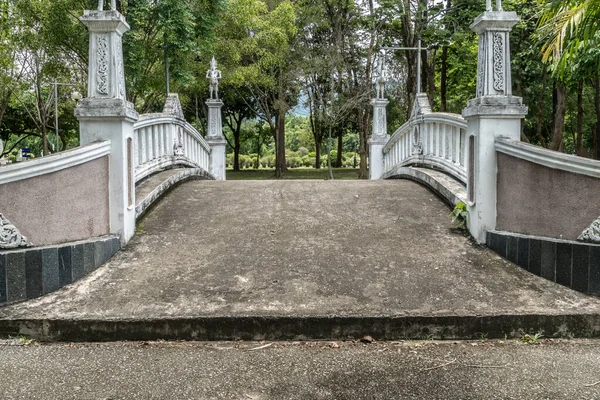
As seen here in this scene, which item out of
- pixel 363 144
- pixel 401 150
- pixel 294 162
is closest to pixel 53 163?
pixel 401 150

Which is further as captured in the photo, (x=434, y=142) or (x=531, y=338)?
(x=434, y=142)

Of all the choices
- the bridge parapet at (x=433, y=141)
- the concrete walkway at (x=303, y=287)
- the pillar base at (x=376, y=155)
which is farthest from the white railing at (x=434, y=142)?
the pillar base at (x=376, y=155)

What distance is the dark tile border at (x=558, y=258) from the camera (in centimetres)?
435

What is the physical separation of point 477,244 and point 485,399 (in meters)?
2.72

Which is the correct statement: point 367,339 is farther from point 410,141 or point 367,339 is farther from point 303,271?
point 410,141

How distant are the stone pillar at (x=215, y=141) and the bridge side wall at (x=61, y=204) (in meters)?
8.40

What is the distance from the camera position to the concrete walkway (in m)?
3.93

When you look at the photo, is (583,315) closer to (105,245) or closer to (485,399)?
(485,399)

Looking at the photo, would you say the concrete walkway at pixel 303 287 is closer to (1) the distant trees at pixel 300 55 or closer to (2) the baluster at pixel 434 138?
(2) the baluster at pixel 434 138

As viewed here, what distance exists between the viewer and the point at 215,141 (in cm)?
1379

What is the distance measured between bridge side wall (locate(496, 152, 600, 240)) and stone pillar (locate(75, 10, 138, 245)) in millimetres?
4057

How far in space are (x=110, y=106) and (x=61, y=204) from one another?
1.19 meters

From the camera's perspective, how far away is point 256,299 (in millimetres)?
4227

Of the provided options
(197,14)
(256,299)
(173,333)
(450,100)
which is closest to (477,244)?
(256,299)
